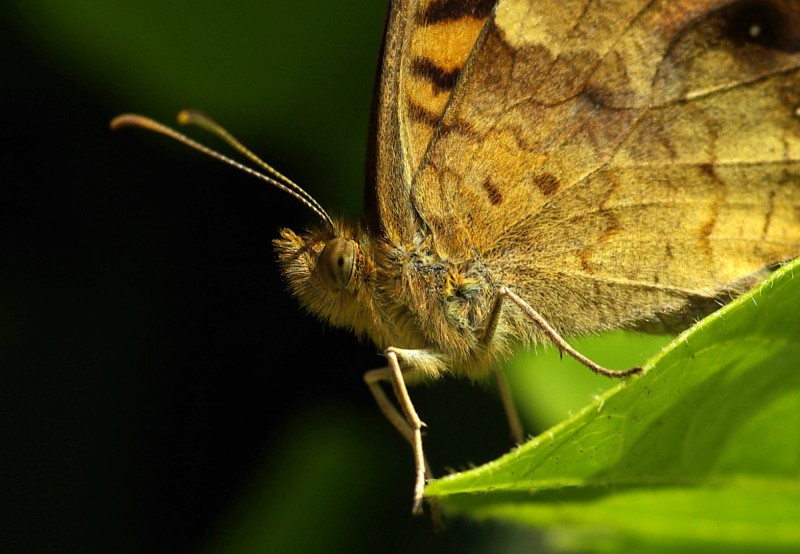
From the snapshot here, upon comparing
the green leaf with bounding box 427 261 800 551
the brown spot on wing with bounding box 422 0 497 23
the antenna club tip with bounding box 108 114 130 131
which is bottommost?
the green leaf with bounding box 427 261 800 551

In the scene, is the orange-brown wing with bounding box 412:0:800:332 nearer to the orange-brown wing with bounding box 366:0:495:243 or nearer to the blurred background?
the orange-brown wing with bounding box 366:0:495:243

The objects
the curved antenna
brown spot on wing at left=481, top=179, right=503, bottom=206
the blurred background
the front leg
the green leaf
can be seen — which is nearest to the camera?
the green leaf

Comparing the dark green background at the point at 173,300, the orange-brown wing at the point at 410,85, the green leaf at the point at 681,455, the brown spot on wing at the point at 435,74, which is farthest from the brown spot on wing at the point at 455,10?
the green leaf at the point at 681,455

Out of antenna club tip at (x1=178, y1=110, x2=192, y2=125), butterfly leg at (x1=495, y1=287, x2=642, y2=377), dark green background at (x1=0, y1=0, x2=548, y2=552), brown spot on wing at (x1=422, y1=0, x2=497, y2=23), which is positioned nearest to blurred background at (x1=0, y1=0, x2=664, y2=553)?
dark green background at (x1=0, y1=0, x2=548, y2=552)

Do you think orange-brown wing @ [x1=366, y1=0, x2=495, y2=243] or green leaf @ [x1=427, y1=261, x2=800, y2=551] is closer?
green leaf @ [x1=427, y1=261, x2=800, y2=551]

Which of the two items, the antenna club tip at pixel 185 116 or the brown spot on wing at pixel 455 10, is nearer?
the brown spot on wing at pixel 455 10

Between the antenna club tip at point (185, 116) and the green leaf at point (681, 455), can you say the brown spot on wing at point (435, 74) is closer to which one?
the antenna club tip at point (185, 116)

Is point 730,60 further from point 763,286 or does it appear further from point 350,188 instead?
point 350,188
